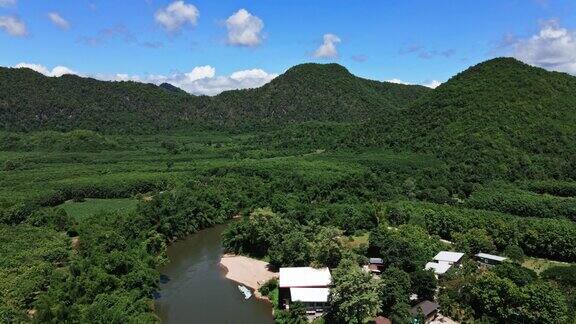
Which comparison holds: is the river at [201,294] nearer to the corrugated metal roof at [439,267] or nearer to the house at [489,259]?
the corrugated metal roof at [439,267]

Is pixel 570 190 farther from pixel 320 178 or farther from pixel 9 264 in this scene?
pixel 9 264

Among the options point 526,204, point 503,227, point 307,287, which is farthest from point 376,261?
point 526,204

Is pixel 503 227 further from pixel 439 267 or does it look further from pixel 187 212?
pixel 187 212

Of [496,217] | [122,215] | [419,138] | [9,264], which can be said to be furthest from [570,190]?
[9,264]

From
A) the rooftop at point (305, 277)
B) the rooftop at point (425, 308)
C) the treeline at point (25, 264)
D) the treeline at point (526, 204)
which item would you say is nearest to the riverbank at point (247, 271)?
the rooftop at point (305, 277)

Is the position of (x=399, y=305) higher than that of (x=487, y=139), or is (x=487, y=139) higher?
(x=487, y=139)

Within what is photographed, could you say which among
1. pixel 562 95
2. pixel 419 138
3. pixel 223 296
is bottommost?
pixel 223 296
